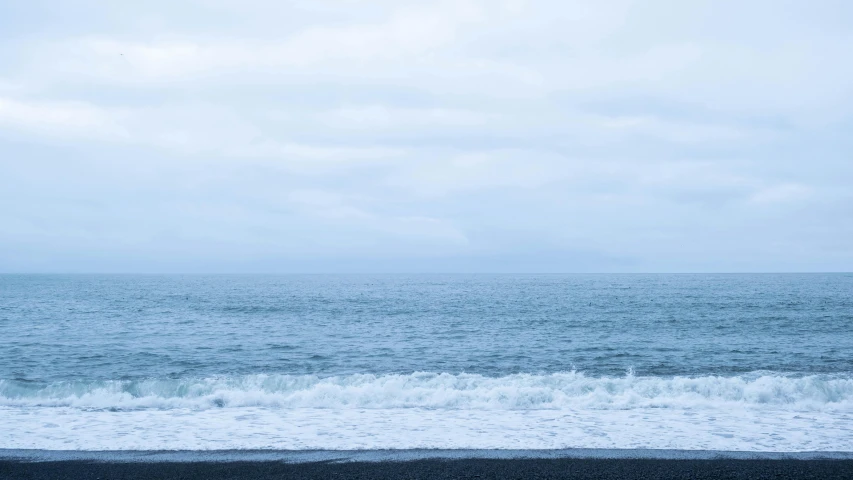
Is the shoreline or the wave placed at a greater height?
the shoreline

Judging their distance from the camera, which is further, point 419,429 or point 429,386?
point 429,386

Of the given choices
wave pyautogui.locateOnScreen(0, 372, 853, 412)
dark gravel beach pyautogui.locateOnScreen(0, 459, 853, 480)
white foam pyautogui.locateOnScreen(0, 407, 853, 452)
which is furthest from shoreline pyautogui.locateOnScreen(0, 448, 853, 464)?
wave pyautogui.locateOnScreen(0, 372, 853, 412)

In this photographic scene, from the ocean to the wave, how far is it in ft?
0.26

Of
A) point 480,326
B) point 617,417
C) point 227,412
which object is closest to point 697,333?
point 480,326

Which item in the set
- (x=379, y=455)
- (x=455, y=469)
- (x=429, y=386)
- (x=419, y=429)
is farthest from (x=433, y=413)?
(x=455, y=469)

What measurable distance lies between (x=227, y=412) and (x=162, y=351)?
15.2 m

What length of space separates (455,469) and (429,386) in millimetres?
9060

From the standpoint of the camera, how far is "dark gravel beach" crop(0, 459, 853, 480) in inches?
408

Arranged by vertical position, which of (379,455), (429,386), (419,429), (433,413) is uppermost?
(379,455)

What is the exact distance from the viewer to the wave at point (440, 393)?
16.8 metres

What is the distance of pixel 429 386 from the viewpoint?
778 inches

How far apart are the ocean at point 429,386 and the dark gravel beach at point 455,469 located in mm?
1168

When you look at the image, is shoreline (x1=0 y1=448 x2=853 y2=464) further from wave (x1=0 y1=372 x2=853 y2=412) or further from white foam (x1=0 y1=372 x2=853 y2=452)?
wave (x1=0 y1=372 x2=853 y2=412)

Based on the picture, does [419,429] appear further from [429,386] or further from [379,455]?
[429,386]
